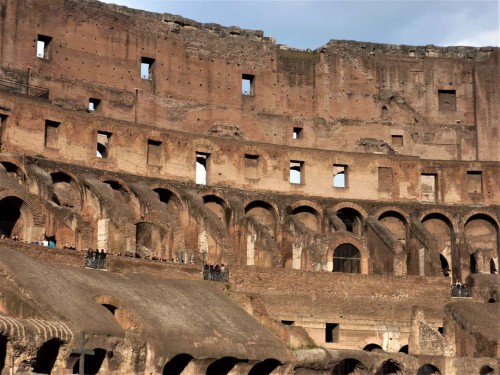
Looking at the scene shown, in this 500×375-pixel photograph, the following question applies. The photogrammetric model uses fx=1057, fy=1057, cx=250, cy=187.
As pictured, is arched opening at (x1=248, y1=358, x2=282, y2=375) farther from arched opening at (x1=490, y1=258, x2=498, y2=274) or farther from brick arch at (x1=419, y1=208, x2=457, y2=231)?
arched opening at (x1=490, y1=258, x2=498, y2=274)

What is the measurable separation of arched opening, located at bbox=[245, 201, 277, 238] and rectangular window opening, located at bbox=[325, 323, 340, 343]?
642 centimetres

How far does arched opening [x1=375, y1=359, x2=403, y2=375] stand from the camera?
1478 inches

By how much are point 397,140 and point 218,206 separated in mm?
13732

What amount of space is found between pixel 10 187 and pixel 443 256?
21969mm

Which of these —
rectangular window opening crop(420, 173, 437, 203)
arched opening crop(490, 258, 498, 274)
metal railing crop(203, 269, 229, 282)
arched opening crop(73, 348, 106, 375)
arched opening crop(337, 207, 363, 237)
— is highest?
rectangular window opening crop(420, 173, 437, 203)

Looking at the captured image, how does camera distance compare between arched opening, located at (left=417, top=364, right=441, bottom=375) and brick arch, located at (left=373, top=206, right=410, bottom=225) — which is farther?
brick arch, located at (left=373, top=206, right=410, bottom=225)

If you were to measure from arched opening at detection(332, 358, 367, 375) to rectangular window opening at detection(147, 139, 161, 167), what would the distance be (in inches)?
551

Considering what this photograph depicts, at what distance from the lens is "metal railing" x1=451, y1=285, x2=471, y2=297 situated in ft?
149

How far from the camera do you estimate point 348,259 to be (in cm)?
4681

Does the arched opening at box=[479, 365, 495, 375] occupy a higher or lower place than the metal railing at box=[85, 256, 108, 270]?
lower

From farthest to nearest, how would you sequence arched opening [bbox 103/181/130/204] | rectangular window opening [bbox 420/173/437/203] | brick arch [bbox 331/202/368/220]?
1. rectangular window opening [bbox 420/173/437/203]
2. brick arch [bbox 331/202/368/220]
3. arched opening [bbox 103/181/130/204]

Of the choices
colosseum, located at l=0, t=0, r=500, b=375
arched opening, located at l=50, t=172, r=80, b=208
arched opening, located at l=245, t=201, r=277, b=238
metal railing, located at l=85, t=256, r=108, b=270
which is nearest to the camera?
colosseum, located at l=0, t=0, r=500, b=375

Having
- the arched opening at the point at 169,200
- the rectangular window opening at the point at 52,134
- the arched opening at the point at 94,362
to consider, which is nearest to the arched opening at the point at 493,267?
the arched opening at the point at 169,200

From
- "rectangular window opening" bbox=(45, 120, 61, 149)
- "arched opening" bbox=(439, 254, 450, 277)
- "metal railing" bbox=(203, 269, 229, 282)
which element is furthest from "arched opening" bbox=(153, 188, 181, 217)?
"arched opening" bbox=(439, 254, 450, 277)
